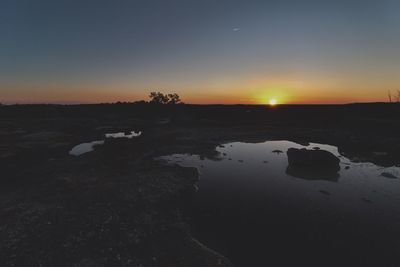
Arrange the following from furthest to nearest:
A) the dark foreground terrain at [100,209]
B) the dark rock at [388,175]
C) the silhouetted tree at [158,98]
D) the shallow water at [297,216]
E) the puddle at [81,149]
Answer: the silhouetted tree at [158,98] → the puddle at [81,149] → the dark rock at [388,175] → the shallow water at [297,216] → the dark foreground terrain at [100,209]

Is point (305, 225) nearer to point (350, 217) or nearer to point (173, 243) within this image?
point (350, 217)

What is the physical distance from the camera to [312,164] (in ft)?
86.3

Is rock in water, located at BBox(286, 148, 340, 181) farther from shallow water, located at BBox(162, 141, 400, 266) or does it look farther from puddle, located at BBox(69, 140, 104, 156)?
puddle, located at BBox(69, 140, 104, 156)

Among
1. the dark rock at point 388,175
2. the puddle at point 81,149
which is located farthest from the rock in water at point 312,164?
Answer: the puddle at point 81,149

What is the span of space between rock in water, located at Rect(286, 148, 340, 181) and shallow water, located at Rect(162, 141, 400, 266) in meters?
1.26

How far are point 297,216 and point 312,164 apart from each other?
42.0 ft

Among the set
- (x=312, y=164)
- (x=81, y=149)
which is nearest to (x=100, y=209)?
(x=312, y=164)

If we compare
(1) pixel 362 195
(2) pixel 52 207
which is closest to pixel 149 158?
(2) pixel 52 207

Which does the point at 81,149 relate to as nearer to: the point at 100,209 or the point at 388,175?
the point at 100,209

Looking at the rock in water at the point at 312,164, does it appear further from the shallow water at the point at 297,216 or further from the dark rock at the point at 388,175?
the dark rock at the point at 388,175

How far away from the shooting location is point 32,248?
11883 millimetres

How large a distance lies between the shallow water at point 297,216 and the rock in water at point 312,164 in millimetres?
1260

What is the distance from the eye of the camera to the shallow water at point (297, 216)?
1181 cm

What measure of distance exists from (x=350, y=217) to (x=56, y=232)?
17811 millimetres
